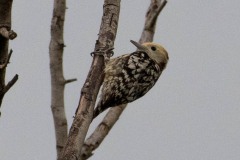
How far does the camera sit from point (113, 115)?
613 centimetres

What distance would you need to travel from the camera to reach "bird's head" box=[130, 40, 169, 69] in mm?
6969

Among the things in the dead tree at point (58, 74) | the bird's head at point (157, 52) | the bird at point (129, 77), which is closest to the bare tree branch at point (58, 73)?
the dead tree at point (58, 74)

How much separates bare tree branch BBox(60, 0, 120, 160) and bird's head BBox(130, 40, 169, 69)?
8.73 ft

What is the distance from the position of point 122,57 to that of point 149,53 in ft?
1.65

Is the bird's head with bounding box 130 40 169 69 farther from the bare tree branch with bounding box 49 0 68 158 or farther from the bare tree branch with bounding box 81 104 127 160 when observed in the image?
the bare tree branch with bounding box 49 0 68 158

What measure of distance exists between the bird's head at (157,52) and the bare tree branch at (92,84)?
105 inches

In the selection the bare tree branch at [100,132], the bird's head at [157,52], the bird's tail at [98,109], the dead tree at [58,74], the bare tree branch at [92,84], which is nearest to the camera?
the bare tree branch at [92,84]

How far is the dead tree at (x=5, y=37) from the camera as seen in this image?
2.97 metres

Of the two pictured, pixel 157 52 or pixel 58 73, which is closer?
pixel 58 73

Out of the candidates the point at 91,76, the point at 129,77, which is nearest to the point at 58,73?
the point at 129,77

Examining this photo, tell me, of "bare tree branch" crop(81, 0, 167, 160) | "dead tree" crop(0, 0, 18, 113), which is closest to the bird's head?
"bare tree branch" crop(81, 0, 167, 160)

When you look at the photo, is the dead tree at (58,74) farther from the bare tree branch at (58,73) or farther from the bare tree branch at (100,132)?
the bare tree branch at (100,132)

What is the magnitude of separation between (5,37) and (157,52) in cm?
428

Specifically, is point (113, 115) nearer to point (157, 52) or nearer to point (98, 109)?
point (98, 109)
